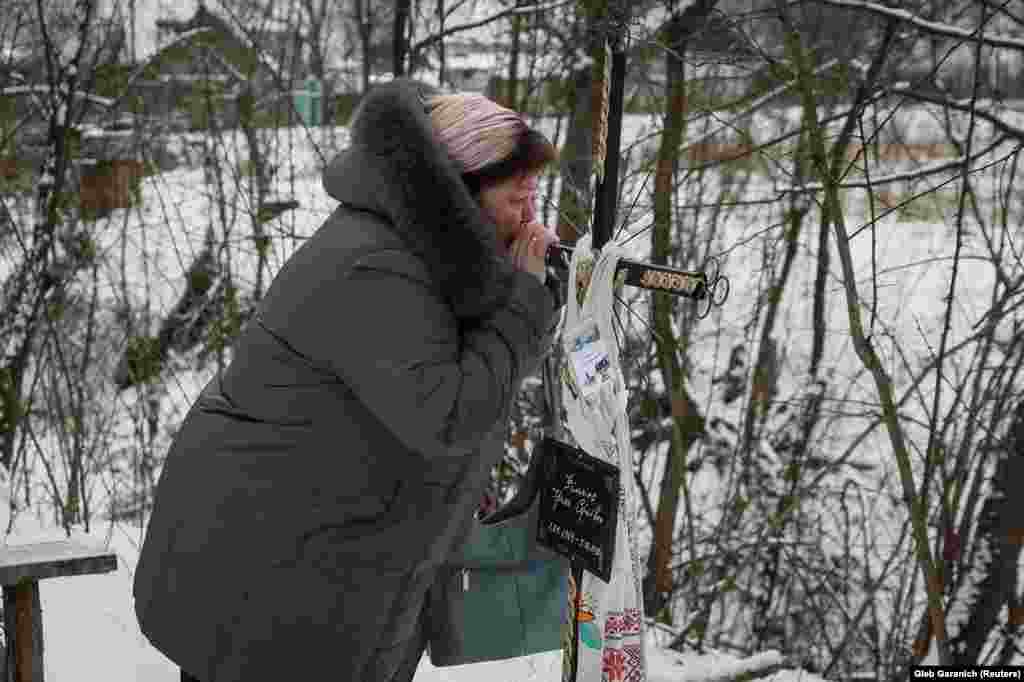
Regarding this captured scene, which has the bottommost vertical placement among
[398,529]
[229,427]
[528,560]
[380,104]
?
[528,560]

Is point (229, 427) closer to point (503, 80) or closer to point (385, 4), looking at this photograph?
point (503, 80)

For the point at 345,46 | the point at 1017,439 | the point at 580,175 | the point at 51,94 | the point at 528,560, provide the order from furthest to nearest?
the point at 345,46
the point at 51,94
the point at 580,175
the point at 1017,439
the point at 528,560

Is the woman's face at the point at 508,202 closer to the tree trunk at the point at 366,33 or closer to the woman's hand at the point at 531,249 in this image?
the woman's hand at the point at 531,249

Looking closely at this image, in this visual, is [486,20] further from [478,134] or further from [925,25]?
[478,134]

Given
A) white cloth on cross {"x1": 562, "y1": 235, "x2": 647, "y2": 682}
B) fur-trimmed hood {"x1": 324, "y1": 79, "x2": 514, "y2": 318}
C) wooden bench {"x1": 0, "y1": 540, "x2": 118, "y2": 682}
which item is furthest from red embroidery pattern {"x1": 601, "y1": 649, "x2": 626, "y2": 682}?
wooden bench {"x1": 0, "y1": 540, "x2": 118, "y2": 682}

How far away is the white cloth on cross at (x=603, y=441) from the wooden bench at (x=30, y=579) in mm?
1045

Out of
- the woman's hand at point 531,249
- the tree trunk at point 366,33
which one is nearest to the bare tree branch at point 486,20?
the tree trunk at point 366,33

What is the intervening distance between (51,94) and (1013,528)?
16.1 ft

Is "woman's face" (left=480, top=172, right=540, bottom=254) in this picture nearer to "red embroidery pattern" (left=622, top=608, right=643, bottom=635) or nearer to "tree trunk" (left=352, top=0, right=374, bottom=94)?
"red embroidery pattern" (left=622, top=608, right=643, bottom=635)

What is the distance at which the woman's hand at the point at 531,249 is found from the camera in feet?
6.59

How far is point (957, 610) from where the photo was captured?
5.34 m

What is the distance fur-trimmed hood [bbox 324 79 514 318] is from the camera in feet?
6.07

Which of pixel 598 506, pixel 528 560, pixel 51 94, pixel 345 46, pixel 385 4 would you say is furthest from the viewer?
pixel 345 46

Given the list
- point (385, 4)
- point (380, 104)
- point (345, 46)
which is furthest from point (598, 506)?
point (345, 46)
